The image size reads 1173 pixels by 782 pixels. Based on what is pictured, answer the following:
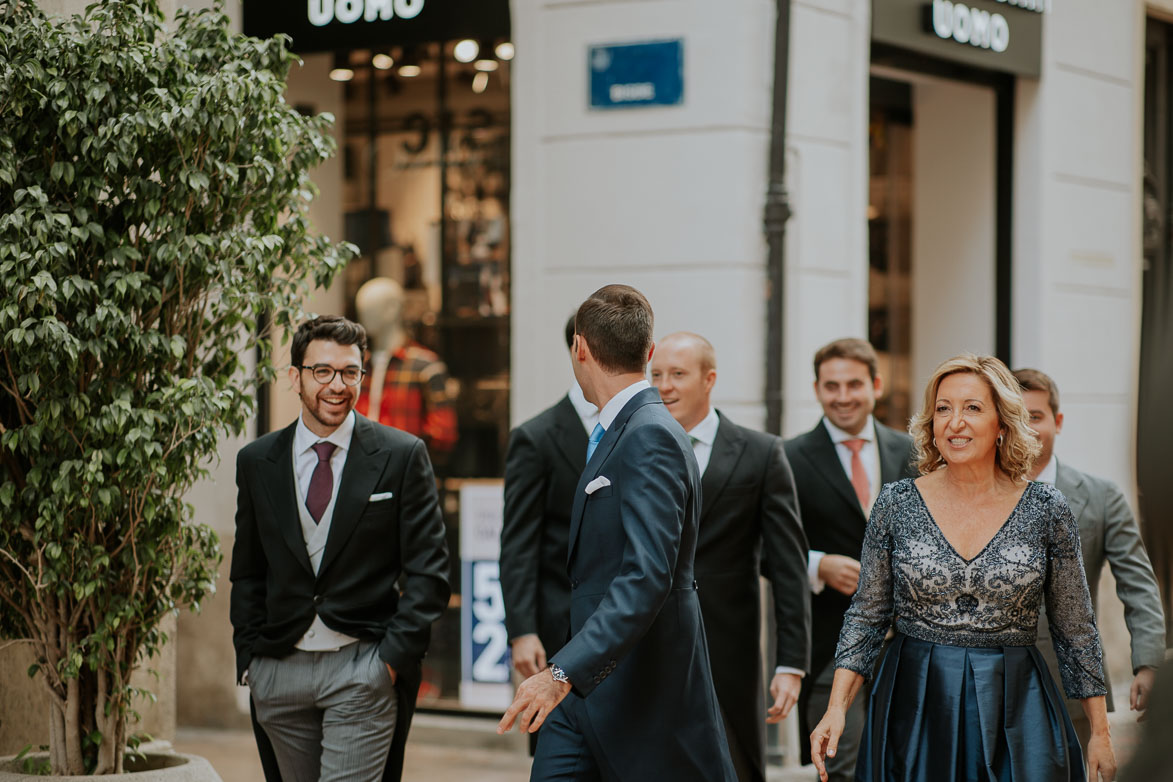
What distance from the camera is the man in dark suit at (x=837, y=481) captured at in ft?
20.3

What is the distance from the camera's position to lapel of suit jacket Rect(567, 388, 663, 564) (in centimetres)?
423

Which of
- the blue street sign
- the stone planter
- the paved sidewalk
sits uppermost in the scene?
the blue street sign

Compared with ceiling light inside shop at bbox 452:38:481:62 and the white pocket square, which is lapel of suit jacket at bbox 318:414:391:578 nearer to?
the white pocket square

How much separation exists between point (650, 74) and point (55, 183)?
3.65 metres

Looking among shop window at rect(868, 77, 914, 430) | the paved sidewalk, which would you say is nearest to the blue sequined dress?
the paved sidewalk

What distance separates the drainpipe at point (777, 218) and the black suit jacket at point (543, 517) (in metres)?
2.27

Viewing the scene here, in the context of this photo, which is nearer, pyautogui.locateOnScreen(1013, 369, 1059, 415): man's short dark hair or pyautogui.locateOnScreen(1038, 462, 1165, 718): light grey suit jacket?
pyautogui.locateOnScreen(1038, 462, 1165, 718): light grey suit jacket

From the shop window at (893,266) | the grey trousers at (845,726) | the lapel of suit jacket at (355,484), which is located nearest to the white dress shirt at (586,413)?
the lapel of suit jacket at (355,484)

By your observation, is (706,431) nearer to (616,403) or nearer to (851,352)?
(851,352)

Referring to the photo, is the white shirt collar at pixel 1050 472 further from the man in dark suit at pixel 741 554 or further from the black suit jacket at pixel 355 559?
the black suit jacket at pixel 355 559

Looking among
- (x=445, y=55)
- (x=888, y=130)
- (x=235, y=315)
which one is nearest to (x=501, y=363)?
(x=445, y=55)

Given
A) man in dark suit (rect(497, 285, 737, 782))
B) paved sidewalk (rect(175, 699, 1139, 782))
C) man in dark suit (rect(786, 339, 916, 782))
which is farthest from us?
paved sidewalk (rect(175, 699, 1139, 782))

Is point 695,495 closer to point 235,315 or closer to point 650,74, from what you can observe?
point 235,315

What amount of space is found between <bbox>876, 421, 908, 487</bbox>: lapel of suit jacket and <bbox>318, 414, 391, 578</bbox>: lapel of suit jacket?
2.15 meters
